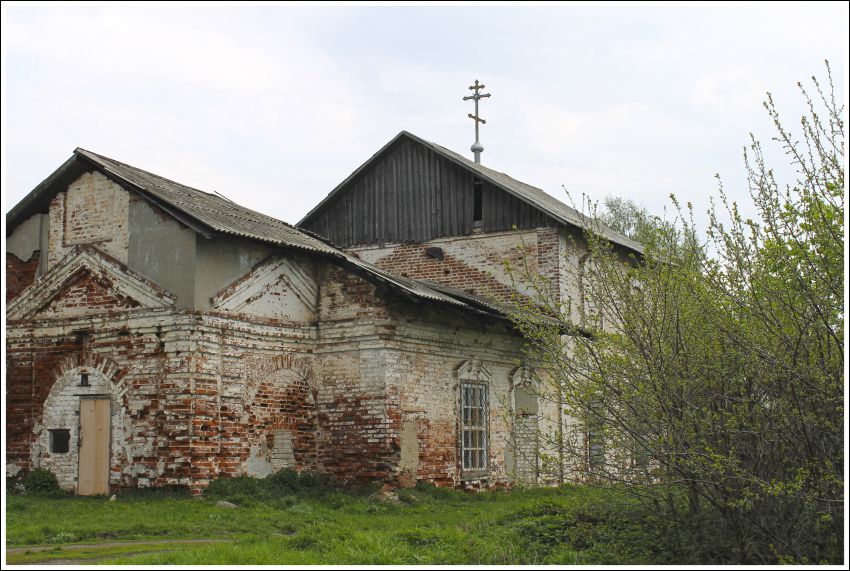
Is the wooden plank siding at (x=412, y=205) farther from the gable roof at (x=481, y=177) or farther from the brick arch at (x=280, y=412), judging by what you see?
the brick arch at (x=280, y=412)

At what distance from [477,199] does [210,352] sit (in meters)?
8.23

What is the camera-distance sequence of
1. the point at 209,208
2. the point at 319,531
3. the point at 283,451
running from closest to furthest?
the point at 319,531
the point at 283,451
the point at 209,208

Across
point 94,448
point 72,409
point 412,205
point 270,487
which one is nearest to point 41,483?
point 94,448

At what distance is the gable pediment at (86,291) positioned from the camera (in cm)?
1374

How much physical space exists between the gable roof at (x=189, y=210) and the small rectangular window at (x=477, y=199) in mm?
4064

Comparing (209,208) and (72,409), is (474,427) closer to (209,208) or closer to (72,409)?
(209,208)

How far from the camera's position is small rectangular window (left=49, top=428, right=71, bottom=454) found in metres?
14.0

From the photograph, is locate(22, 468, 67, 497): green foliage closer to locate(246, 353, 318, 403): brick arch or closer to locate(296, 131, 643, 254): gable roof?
locate(246, 353, 318, 403): brick arch

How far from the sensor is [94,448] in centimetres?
1364

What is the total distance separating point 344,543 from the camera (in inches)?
374

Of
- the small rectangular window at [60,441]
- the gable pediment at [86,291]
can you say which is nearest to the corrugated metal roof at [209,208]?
the gable pediment at [86,291]

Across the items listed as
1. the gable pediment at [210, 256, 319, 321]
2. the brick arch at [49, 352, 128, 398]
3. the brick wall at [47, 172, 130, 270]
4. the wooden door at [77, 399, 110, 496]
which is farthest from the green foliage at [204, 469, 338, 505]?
the brick wall at [47, 172, 130, 270]

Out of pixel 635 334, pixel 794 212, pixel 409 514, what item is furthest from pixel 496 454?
pixel 794 212

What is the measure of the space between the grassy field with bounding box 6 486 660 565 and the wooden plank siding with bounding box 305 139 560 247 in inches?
301
